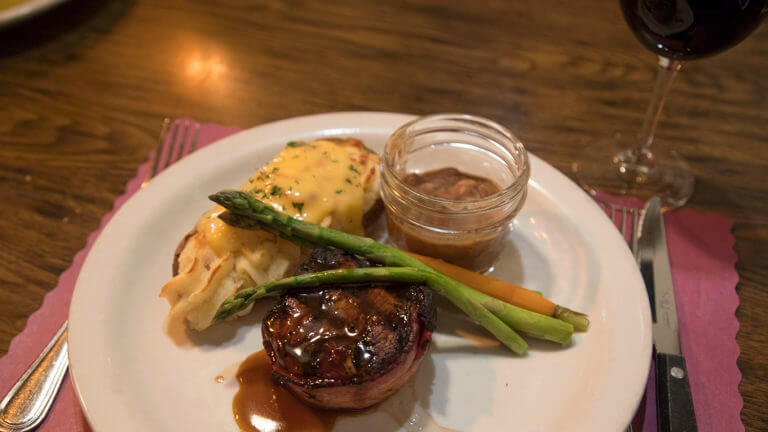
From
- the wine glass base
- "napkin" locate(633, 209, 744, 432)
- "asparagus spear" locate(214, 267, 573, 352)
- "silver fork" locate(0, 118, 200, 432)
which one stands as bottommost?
"napkin" locate(633, 209, 744, 432)

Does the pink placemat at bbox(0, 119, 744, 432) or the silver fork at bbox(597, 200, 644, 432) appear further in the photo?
the silver fork at bbox(597, 200, 644, 432)

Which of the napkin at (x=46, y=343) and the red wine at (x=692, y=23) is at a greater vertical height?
the red wine at (x=692, y=23)

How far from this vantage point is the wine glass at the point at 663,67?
97.7 inches

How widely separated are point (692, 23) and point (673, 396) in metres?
1.70

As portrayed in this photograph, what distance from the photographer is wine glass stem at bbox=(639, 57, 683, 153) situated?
2.94m

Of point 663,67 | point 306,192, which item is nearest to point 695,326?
A: point 663,67

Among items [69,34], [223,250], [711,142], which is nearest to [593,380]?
[223,250]

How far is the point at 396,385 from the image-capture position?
211cm

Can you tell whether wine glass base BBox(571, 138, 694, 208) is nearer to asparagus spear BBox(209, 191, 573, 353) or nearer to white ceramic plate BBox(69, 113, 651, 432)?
white ceramic plate BBox(69, 113, 651, 432)

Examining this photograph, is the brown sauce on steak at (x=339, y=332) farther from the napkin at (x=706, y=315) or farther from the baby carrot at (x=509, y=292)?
the napkin at (x=706, y=315)

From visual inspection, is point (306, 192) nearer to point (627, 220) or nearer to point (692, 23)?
point (627, 220)

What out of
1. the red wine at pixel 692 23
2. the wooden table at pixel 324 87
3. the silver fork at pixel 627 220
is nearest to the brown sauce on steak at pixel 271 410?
the wooden table at pixel 324 87

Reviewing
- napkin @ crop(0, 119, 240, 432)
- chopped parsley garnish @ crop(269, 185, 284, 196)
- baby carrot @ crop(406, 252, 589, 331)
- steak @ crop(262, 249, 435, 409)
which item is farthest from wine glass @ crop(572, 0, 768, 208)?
napkin @ crop(0, 119, 240, 432)

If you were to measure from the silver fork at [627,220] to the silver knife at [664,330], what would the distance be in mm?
35
